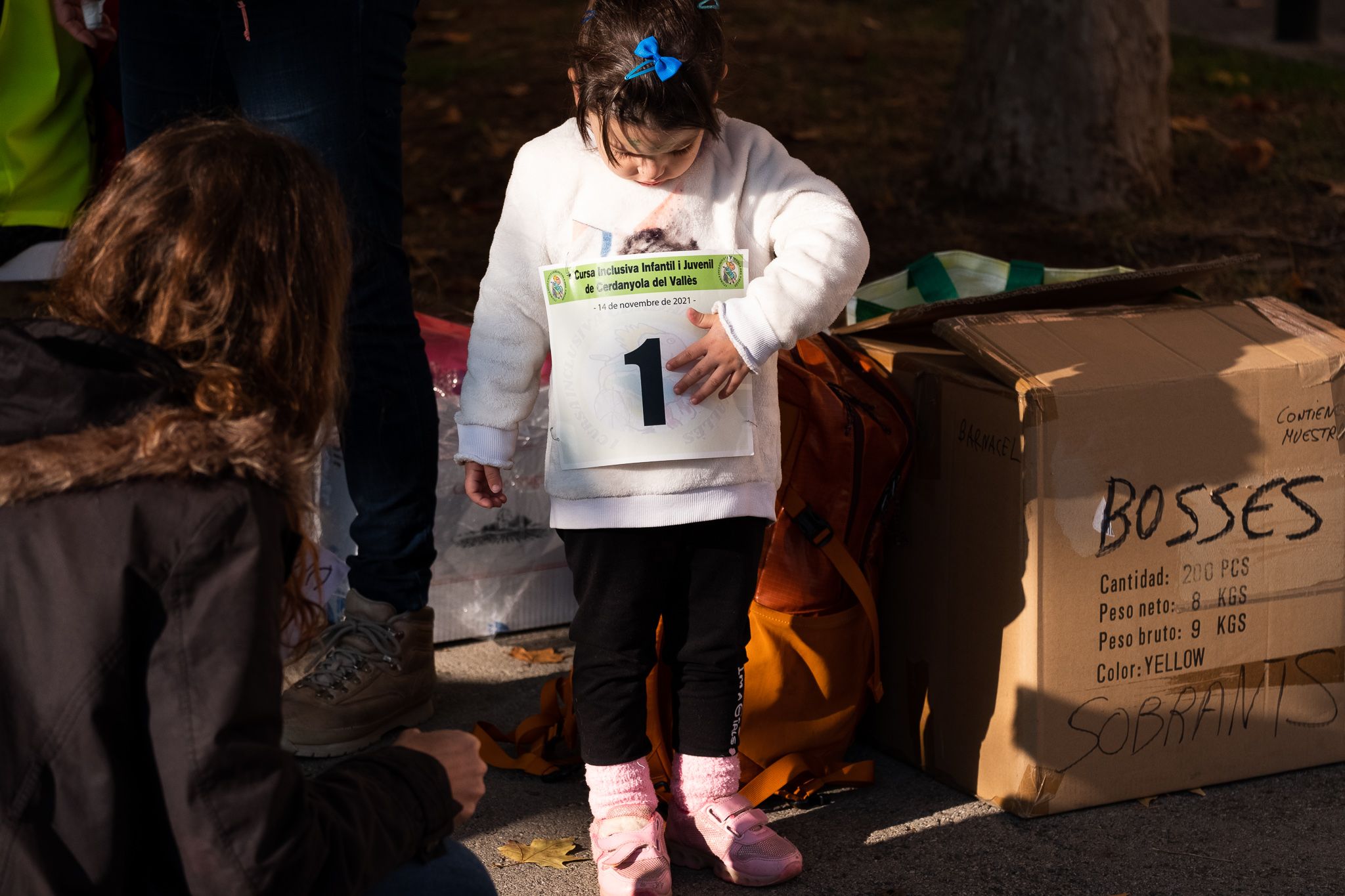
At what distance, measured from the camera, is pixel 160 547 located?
1284 mm

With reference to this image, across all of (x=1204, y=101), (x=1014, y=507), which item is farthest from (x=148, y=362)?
(x=1204, y=101)

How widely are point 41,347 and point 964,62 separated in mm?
4561

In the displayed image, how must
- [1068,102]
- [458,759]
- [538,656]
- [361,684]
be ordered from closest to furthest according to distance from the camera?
[458,759]
[361,684]
[538,656]
[1068,102]

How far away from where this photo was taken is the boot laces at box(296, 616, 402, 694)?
2.63m

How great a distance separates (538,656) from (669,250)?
3.97ft

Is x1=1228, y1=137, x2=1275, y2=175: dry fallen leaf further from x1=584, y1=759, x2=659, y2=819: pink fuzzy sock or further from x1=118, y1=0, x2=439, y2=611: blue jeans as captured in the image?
x1=584, y1=759, x2=659, y2=819: pink fuzzy sock

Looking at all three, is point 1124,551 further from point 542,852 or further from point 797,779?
point 542,852

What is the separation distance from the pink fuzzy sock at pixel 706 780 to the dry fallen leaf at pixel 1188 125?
184 inches

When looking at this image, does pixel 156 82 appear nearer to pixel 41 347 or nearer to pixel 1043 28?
pixel 41 347

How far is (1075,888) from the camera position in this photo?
2152 millimetres

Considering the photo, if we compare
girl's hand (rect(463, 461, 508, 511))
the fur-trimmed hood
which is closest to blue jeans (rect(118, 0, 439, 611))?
girl's hand (rect(463, 461, 508, 511))

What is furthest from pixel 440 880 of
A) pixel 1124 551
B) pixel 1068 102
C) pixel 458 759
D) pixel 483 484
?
pixel 1068 102

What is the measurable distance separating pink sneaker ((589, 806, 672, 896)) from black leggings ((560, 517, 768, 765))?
101mm

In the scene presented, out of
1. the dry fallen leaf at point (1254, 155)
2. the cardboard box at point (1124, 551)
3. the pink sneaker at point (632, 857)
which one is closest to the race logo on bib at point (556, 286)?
the cardboard box at point (1124, 551)
